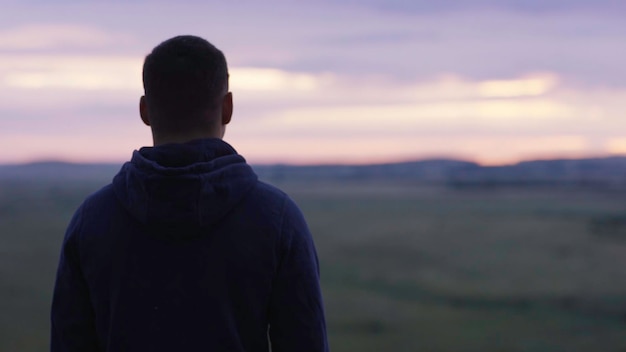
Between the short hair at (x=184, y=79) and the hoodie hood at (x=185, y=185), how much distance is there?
0.15 ft

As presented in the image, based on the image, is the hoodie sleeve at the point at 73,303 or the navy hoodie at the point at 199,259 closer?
the navy hoodie at the point at 199,259

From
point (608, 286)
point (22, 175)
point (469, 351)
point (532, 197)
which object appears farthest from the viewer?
point (22, 175)

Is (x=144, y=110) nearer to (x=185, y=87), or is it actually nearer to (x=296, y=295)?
(x=185, y=87)

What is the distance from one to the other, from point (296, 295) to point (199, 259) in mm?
148

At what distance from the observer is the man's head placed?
111cm

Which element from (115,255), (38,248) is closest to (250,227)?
(115,255)

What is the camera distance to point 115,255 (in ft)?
3.69

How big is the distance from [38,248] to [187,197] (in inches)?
415

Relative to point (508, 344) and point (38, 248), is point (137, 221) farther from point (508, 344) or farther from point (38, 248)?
point (38, 248)

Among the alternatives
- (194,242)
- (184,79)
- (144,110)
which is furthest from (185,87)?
(194,242)

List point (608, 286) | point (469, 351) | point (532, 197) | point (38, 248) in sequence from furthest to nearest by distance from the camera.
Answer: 1. point (532, 197)
2. point (38, 248)
3. point (608, 286)
4. point (469, 351)

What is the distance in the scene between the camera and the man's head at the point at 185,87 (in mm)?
1105

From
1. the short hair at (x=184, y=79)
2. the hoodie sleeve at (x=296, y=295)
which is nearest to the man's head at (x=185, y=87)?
the short hair at (x=184, y=79)

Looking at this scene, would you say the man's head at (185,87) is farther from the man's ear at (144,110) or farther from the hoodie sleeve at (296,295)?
the hoodie sleeve at (296,295)
